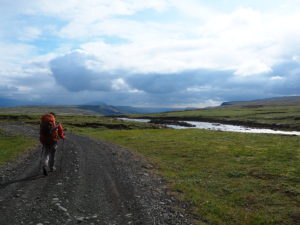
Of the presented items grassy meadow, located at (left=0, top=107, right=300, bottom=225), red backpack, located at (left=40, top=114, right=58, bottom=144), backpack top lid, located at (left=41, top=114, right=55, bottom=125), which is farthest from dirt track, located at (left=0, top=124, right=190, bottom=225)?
backpack top lid, located at (left=41, top=114, right=55, bottom=125)

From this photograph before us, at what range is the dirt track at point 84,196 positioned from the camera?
10.5 m

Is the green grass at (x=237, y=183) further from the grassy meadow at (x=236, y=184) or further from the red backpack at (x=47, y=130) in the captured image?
the red backpack at (x=47, y=130)

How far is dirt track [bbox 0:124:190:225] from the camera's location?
10.5 metres

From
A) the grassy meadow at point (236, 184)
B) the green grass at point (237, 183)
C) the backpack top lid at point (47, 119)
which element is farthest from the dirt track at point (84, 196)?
the backpack top lid at point (47, 119)

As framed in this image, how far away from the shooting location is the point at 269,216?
1227 cm

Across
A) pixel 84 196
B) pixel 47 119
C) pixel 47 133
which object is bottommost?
pixel 84 196

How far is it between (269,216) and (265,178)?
729 centimetres

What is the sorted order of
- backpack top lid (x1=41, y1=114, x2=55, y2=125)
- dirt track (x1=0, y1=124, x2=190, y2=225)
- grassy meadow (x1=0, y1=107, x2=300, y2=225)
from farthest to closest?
backpack top lid (x1=41, y1=114, x2=55, y2=125) < grassy meadow (x1=0, y1=107, x2=300, y2=225) < dirt track (x1=0, y1=124, x2=190, y2=225)

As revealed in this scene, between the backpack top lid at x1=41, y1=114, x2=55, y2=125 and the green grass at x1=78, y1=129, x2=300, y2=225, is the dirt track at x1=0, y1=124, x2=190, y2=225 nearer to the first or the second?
the green grass at x1=78, y1=129, x2=300, y2=225

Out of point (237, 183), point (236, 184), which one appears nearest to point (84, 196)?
point (236, 184)

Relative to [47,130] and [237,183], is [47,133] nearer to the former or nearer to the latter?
[47,130]

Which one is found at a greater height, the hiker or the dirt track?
the hiker

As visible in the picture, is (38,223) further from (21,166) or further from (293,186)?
(293,186)

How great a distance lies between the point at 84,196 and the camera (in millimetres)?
12969
